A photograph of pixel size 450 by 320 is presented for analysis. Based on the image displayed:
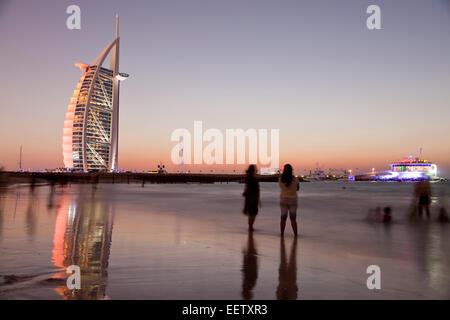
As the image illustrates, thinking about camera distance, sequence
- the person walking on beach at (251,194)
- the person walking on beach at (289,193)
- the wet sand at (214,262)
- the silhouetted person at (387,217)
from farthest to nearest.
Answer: the silhouetted person at (387,217), the person walking on beach at (251,194), the person walking on beach at (289,193), the wet sand at (214,262)

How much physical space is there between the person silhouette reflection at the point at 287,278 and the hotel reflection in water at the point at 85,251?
86.0 inches

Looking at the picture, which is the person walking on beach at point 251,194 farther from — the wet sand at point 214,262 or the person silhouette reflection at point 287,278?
the person silhouette reflection at point 287,278

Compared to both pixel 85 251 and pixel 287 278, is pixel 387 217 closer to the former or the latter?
pixel 287 278

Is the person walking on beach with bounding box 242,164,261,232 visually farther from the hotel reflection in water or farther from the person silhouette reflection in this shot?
the hotel reflection in water

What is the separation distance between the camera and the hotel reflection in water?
4.32 meters

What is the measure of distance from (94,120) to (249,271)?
544 feet

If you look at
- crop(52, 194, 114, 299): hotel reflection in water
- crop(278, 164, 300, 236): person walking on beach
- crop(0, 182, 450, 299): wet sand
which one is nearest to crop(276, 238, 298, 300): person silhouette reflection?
crop(0, 182, 450, 299): wet sand

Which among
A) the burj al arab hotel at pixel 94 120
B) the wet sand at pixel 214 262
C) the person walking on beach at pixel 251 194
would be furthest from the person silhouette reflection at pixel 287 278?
→ the burj al arab hotel at pixel 94 120

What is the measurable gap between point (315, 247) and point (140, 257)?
382cm

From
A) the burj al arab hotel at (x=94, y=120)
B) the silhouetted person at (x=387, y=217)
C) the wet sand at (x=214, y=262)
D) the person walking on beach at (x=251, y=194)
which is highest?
the burj al arab hotel at (x=94, y=120)

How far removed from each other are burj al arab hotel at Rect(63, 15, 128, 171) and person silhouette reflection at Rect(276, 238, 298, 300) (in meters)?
155

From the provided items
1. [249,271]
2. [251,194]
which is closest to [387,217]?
[251,194]

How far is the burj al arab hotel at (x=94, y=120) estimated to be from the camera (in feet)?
500
